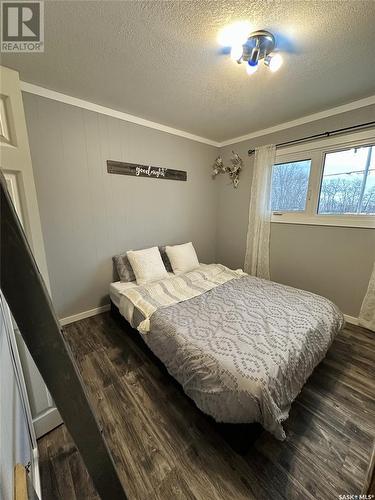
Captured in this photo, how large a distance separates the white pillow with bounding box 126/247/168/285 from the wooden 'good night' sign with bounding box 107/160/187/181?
1.04 m

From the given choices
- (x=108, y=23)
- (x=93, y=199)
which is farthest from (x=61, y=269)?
(x=108, y=23)

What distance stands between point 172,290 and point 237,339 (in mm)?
956

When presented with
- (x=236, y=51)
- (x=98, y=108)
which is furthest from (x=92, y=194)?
(x=236, y=51)

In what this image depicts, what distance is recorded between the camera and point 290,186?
2770mm

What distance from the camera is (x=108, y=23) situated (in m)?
1.26

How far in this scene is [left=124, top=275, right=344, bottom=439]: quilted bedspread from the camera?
1.05m

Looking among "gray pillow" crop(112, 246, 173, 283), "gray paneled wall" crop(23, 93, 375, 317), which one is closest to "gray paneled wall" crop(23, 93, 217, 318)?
"gray paneled wall" crop(23, 93, 375, 317)

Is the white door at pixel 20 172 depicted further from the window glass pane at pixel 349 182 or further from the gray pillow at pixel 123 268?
the window glass pane at pixel 349 182

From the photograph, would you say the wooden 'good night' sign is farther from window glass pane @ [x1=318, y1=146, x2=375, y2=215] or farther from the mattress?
window glass pane @ [x1=318, y1=146, x2=375, y2=215]

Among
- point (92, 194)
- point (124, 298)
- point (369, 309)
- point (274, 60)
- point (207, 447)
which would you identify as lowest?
point (207, 447)

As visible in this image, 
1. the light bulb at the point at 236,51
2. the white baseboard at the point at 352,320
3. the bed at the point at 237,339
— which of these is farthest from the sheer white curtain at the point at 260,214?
the light bulb at the point at 236,51

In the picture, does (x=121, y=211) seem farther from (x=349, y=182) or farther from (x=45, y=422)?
(x=349, y=182)

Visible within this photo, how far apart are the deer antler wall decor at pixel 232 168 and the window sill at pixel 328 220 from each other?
93 centimetres

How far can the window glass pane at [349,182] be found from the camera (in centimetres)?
219
